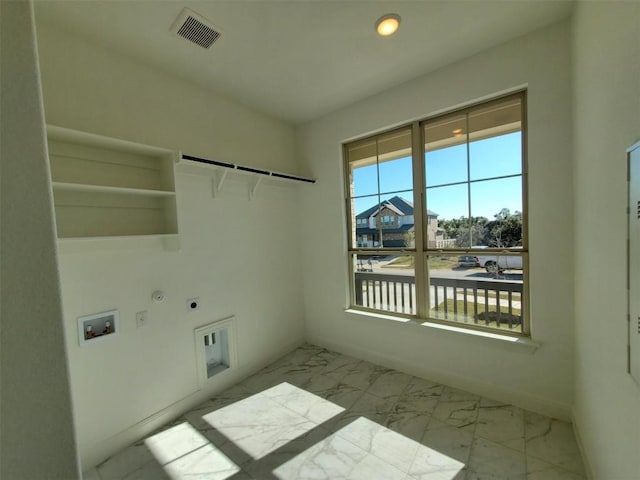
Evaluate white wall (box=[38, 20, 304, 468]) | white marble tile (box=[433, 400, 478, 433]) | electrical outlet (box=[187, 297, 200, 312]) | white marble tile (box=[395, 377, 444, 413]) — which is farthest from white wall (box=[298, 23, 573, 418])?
electrical outlet (box=[187, 297, 200, 312])

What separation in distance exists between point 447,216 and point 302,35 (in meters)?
1.91

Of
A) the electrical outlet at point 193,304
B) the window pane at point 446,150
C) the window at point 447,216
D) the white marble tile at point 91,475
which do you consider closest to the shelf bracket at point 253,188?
the window at point 447,216

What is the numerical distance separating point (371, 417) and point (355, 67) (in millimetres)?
2886

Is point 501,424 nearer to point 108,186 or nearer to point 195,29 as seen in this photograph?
point 108,186

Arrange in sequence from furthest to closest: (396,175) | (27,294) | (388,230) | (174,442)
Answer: (388,230) → (396,175) → (174,442) → (27,294)

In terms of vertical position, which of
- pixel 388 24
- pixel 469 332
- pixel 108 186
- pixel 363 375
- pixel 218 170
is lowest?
pixel 363 375

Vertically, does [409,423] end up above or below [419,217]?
below

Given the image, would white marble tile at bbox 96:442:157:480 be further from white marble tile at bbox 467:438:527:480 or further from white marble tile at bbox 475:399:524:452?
white marble tile at bbox 475:399:524:452

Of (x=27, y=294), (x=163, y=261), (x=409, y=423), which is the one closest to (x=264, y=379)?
(x=409, y=423)

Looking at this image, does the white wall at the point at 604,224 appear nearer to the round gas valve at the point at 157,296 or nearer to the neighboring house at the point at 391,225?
the neighboring house at the point at 391,225

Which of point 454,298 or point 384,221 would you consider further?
point 384,221

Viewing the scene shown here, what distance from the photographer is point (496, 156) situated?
2223 mm

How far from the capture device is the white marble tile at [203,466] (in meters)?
1.65

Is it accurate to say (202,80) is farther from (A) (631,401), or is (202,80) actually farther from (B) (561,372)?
(B) (561,372)
